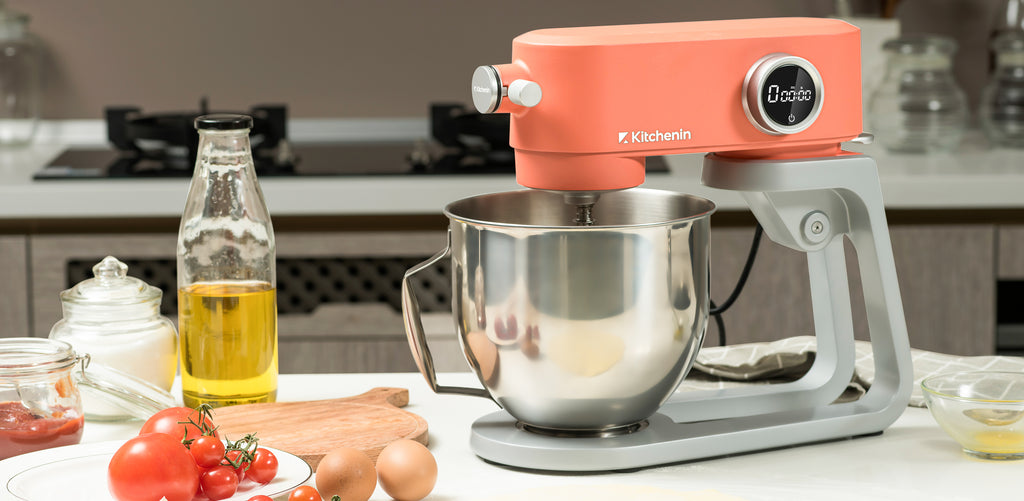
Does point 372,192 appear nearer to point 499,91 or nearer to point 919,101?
point 919,101

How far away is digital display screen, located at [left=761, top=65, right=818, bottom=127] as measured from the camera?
3.06 feet

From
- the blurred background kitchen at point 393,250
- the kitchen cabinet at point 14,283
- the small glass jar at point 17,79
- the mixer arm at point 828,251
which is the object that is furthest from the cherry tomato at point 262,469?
the small glass jar at point 17,79

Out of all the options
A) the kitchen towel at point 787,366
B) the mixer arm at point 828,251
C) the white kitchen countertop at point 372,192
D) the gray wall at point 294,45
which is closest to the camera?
the mixer arm at point 828,251

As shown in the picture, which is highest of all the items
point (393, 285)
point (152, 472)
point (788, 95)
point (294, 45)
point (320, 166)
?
point (294, 45)

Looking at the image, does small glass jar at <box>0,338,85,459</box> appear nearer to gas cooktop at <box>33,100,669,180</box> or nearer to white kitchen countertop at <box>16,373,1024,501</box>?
white kitchen countertop at <box>16,373,1024,501</box>

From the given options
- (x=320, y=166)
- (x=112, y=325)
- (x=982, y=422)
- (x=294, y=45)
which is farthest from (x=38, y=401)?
(x=294, y=45)

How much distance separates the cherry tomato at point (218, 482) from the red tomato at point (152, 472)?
0.01m

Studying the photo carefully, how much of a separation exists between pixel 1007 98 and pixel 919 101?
0.64ft

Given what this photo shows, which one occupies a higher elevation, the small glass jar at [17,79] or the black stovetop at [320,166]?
the small glass jar at [17,79]

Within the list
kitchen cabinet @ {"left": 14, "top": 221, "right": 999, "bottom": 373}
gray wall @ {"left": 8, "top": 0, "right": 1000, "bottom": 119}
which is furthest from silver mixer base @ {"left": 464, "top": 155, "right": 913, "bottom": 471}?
gray wall @ {"left": 8, "top": 0, "right": 1000, "bottom": 119}

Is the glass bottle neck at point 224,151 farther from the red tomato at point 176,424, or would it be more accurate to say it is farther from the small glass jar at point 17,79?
the small glass jar at point 17,79

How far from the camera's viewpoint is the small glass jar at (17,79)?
2.57 m

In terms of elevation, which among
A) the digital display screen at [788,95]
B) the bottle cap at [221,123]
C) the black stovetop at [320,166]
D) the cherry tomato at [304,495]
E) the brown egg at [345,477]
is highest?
the digital display screen at [788,95]

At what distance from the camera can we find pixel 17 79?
2590 mm
